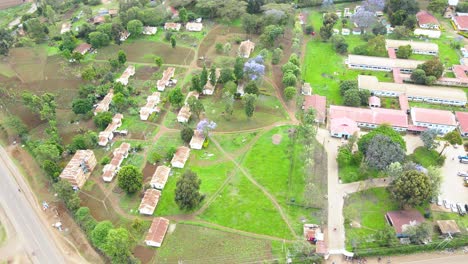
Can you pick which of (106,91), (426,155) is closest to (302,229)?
(426,155)

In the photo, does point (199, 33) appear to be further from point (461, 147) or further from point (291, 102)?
point (461, 147)

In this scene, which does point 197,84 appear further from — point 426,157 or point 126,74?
point 426,157

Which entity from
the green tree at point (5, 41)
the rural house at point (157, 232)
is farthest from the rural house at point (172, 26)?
the rural house at point (157, 232)

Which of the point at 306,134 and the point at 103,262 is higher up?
the point at 306,134

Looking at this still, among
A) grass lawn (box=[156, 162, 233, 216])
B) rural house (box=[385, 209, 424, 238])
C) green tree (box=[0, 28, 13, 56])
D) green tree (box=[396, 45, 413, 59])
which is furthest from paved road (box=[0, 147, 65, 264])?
green tree (box=[396, 45, 413, 59])

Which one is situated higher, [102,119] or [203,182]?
[102,119]

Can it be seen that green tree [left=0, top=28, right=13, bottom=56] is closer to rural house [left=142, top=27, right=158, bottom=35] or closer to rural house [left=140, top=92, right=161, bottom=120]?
rural house [left=142, top=27, right=158, bottom=35]

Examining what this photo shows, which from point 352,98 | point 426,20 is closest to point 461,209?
point 352,98
